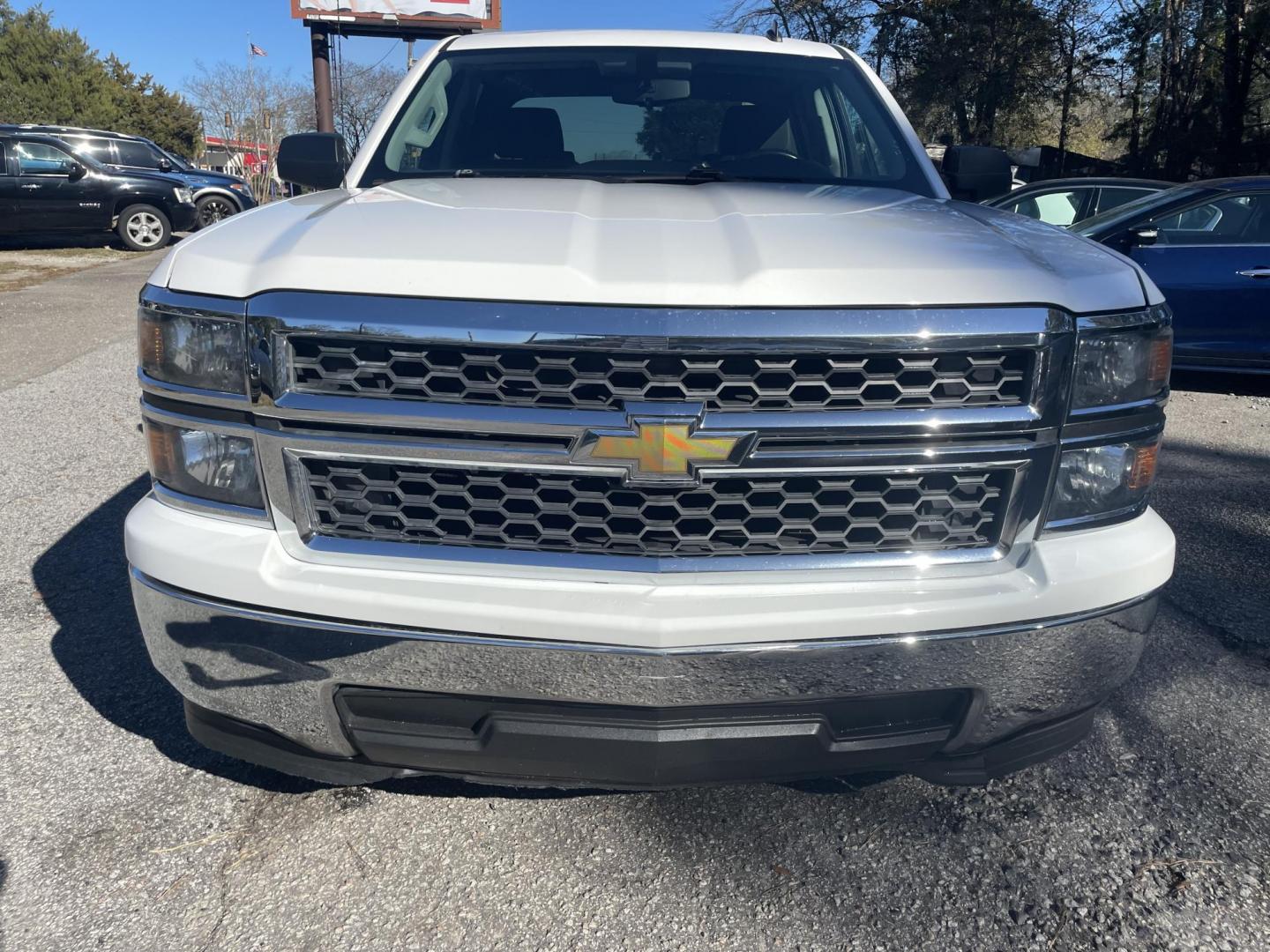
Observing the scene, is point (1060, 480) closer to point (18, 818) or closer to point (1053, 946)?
point (1053, 946)

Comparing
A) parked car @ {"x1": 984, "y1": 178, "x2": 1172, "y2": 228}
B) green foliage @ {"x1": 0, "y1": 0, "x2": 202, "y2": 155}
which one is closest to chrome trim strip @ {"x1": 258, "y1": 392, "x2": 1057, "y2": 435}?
parked car @ {"x1": 984, "y1": 178, "x2": 1172, "y2": 228}

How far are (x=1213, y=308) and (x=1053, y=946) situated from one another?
6255 mm

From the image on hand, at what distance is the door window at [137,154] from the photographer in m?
16.5

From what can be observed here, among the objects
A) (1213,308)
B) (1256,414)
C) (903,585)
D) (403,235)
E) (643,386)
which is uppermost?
(403,235)


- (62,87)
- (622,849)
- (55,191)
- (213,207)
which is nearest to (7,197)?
(55,191)

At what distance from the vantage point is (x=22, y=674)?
9.55ft

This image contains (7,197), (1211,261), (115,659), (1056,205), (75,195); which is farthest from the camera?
(75,195)

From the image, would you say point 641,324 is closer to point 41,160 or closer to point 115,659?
point 115,659

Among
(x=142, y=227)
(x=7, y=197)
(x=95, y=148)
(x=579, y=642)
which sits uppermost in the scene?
(x=95, y=148)

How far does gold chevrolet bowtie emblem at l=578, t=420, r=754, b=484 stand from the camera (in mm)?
1690

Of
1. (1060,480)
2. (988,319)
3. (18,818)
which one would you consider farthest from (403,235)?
(18,818)

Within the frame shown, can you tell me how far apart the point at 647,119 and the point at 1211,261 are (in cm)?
541

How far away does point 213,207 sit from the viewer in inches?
678

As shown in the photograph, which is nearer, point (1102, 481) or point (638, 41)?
point (1102, 481)
